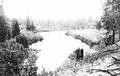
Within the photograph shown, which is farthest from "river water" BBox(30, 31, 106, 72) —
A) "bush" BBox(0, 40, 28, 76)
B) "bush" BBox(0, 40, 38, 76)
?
"bush" BBox(0, 40, 28, 76)

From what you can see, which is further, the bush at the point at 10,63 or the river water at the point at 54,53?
the river water at the point at 54,53

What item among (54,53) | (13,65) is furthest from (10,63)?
(54,53)

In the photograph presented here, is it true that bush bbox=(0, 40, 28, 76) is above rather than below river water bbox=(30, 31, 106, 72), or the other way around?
above

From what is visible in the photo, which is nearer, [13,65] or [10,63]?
[13,65]

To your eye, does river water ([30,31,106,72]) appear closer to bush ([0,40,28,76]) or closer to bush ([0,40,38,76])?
bush ([0,40,38,76])

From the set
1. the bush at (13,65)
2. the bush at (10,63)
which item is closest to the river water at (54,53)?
the bush at (13,65)

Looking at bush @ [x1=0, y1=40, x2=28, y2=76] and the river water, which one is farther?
the river water

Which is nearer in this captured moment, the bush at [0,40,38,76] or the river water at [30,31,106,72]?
the bush at [0,40,38,76]

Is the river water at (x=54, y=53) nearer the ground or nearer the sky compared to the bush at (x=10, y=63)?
nearer the ground

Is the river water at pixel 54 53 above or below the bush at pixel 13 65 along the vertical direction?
below

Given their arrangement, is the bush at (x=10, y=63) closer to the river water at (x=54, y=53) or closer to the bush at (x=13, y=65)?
the bush at (x=13, y=65)

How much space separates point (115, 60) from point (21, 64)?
6.12 meters

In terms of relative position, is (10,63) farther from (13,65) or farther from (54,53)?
(54,53)

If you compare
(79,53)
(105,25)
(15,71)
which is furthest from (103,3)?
(15,71)
